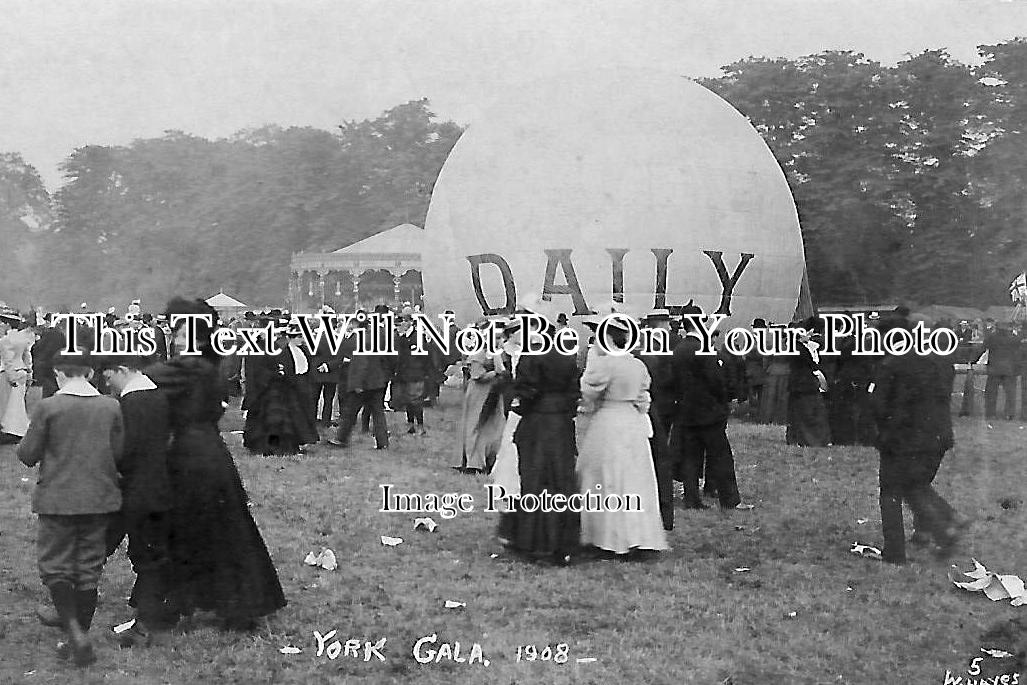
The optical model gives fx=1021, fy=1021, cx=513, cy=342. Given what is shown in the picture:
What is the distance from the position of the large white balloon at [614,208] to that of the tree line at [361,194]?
17.1 inches

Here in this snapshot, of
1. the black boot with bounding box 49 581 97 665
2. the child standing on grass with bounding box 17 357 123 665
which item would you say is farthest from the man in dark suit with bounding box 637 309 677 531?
the black boot with bounding box 49 581 97 665

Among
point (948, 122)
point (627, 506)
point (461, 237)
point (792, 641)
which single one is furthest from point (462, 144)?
point (792, 641)

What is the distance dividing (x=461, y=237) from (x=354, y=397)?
7.00ft

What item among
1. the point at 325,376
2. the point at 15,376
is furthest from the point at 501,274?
the point at 15,376

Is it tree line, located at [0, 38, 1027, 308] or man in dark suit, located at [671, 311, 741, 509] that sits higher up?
tree line, located at [0, 38, 1027, 308]

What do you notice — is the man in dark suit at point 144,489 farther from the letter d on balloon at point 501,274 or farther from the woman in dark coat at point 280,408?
the woman in dark coat at point 280,408

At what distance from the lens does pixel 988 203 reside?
6086 mm

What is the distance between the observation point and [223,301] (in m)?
5.70

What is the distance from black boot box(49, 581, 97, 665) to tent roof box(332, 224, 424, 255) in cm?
251

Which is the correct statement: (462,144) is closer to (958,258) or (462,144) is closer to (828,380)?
(958,258)

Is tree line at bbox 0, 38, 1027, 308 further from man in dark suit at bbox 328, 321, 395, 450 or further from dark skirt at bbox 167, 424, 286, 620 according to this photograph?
man in dark suit at bbox 328, 321, 395, 450

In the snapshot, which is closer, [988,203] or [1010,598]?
[1010,598]

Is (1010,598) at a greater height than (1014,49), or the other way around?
(1014,49)

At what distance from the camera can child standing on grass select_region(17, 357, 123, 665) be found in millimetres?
4316
